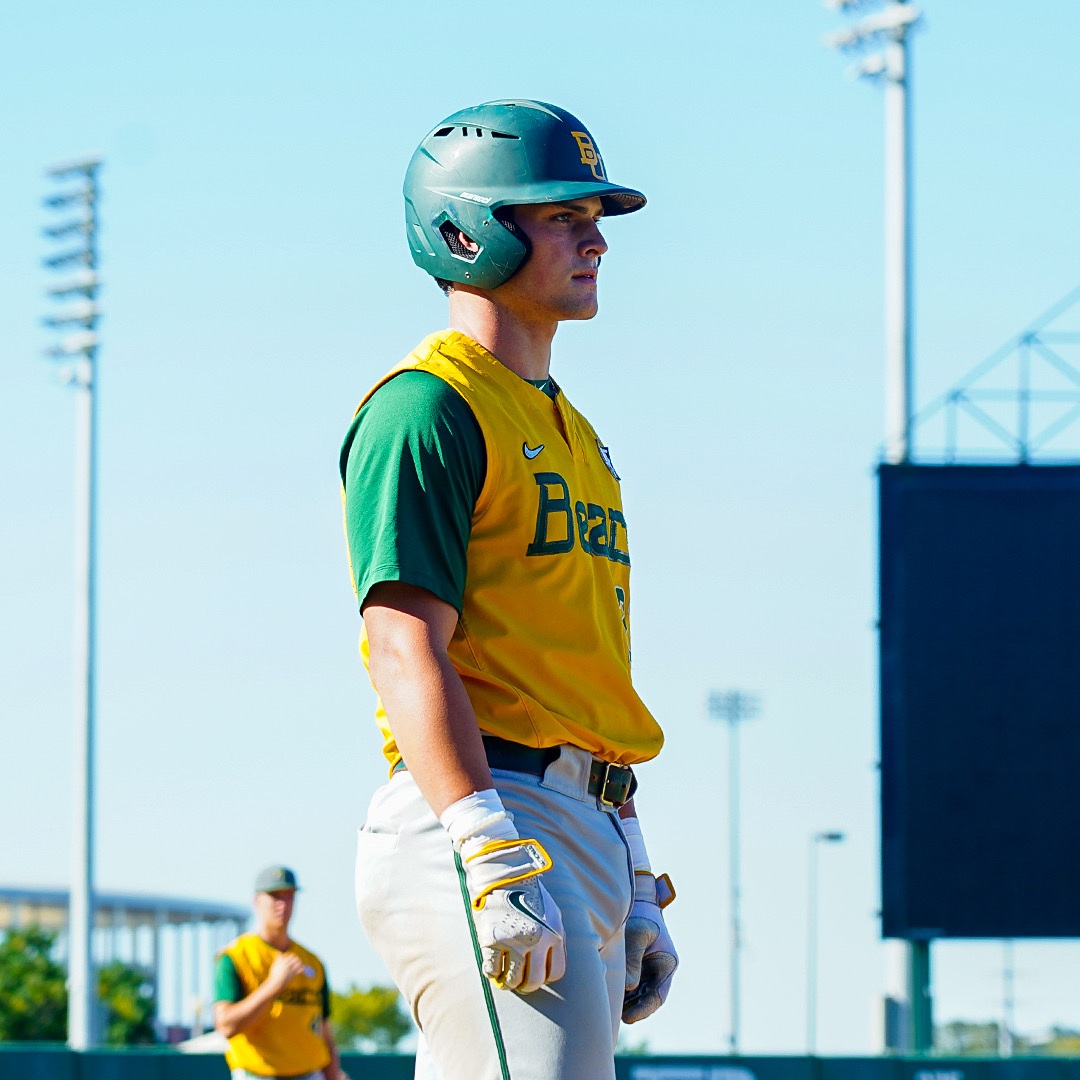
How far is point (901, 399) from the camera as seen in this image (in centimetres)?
1609

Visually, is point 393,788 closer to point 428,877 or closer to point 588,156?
point 428,877

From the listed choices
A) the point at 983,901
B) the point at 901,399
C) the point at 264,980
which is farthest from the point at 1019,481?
the point at 264,980

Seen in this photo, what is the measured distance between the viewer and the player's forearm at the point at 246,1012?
26.2ft

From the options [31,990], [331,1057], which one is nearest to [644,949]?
[331,1057]

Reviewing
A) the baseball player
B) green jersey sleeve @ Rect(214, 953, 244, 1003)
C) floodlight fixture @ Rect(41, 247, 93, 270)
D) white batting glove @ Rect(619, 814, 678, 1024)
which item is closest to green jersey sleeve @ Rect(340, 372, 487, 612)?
the baseball player

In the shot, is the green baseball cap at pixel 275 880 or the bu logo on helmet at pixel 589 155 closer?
the bu logo on helmet at pixel 589 155

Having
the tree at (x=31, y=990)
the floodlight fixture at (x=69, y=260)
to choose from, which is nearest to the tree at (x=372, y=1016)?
the tree at (x=31, y=990)

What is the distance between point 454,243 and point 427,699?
91 cm

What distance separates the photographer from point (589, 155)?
3.21m

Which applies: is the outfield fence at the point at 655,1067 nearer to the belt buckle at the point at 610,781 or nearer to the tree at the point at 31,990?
the belt buckle at the point at 610,781

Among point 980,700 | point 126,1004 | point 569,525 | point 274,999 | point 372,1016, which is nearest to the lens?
point 569,525

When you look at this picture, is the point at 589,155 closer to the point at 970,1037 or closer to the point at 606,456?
the point at 606,456

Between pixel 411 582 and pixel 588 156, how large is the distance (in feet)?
3.02

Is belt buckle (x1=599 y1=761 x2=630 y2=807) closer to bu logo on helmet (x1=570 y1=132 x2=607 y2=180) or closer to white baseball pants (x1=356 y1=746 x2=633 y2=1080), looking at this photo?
white baseball pants (x1=356 y1=746 x2=633 y2=1080)
